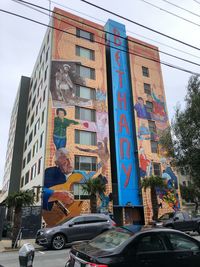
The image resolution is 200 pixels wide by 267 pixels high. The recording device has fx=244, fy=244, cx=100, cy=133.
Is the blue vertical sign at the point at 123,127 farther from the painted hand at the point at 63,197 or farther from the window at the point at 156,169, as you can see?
the painted hand at the point at 63,197

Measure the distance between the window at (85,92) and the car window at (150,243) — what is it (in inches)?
1027

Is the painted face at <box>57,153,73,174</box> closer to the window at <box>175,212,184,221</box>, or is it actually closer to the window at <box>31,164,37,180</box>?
the window at <box>31,164,37,180</box>

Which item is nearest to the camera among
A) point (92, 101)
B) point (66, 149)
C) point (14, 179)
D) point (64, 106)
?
point (66, 149)

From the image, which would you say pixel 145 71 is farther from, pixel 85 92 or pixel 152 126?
pixel 85 92

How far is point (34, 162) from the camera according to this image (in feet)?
97.6

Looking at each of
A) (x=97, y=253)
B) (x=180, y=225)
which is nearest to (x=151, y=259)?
(x=97, y=253)

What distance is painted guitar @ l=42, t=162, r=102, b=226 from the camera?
22852 mm

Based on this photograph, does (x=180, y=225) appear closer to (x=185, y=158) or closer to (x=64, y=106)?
(x=185, y=158)

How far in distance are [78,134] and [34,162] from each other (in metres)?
6.74

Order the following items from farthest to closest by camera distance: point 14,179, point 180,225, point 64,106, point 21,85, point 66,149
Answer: point 21,85
point 14,179
point 64,106
point 66,149
point 180,225

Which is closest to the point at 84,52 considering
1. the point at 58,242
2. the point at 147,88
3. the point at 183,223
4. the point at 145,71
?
the point at 145,71

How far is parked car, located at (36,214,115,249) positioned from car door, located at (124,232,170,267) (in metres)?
9.01

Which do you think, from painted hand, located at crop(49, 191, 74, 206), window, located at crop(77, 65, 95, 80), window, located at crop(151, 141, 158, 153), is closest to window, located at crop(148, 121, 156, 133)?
window, located at crop(151, 141, 158, 153)

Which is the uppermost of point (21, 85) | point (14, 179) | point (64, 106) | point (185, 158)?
point (21, 85)
